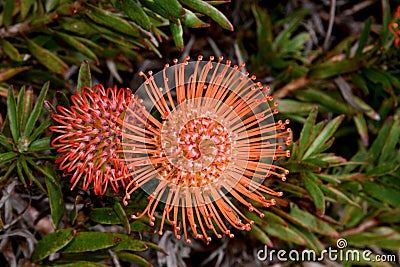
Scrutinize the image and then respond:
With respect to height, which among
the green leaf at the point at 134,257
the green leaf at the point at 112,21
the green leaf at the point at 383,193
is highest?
the green leaf at the point at 112,21

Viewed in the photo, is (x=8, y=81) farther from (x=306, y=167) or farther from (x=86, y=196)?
(x=306, y=167)

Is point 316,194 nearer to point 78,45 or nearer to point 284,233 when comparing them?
point 284,233

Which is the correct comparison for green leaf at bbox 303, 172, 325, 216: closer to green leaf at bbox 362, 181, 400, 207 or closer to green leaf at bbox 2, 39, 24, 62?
green leaf at bbox 362, 181, 400, 207

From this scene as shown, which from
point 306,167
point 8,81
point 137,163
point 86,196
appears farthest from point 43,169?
point 306,167

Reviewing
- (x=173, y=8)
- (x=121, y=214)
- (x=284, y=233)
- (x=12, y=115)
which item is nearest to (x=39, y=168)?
(x=12, y=115)

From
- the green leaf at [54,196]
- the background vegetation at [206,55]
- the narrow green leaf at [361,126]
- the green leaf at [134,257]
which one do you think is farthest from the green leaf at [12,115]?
the narrow green leaf at [361,126]

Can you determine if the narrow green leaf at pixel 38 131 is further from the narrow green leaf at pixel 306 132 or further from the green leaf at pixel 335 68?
the green leaf at pixel 335 68
